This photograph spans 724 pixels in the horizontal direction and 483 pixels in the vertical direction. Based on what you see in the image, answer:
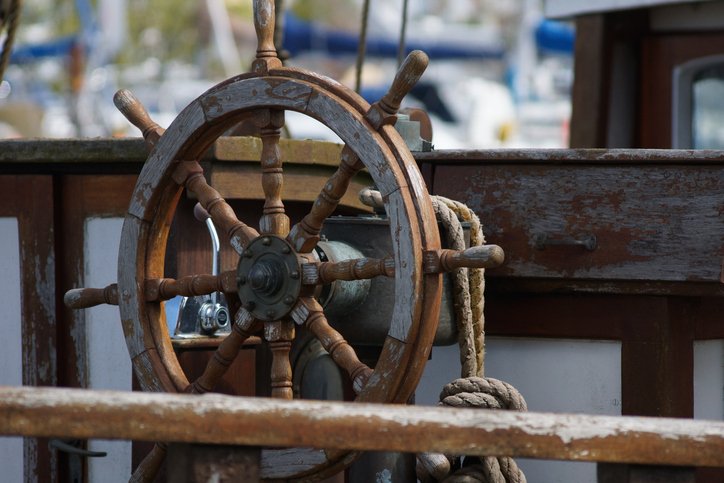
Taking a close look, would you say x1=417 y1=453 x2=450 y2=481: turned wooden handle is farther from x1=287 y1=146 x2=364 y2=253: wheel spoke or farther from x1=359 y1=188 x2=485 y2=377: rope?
x1=287 y1=146 x2=364 y2=253: wheel spoke

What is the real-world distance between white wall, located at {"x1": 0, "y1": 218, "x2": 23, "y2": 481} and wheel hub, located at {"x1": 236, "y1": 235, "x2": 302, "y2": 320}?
28.9 inches

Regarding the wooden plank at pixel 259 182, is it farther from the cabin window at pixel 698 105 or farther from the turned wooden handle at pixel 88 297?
the cabin window at pixel 698 105

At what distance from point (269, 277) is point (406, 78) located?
364 mm

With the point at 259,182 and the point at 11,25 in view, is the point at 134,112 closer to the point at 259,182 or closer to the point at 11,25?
the point at 259,182

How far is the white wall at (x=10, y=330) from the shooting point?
5.98ft

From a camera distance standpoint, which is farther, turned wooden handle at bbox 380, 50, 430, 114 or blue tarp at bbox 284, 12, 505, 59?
blue tarp at bbox 284, 12, 505, 59

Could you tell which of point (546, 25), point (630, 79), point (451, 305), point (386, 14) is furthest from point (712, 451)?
point (386, 14)

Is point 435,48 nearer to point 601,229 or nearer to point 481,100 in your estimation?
point 481,100

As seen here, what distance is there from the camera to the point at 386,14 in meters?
25.9

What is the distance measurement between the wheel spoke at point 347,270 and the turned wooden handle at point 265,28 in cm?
35

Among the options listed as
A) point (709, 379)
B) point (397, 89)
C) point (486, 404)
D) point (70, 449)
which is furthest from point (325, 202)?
Answer: point (709, 379)

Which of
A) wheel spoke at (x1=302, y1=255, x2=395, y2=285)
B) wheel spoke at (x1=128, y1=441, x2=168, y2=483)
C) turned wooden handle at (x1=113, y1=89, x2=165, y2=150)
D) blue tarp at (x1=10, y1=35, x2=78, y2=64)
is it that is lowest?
wheel spoke at (x1=128, y1=441, x2=168, y2=483)

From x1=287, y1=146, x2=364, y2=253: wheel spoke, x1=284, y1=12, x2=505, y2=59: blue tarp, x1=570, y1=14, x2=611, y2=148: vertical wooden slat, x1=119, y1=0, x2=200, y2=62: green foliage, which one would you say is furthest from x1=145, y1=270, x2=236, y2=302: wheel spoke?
x1=119, y1=0, x2=200, y2=62: green foliage

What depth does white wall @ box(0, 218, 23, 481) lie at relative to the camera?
1.82 metres
